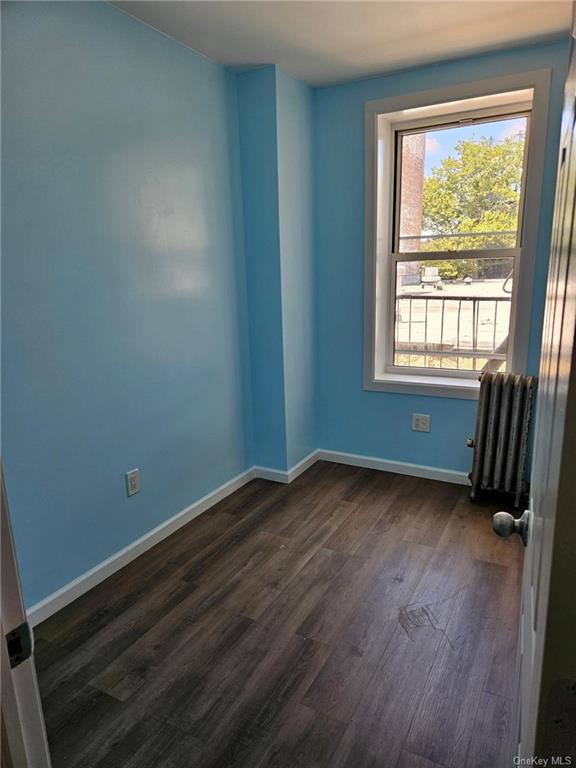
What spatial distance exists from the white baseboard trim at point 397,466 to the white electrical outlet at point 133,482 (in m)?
1.54

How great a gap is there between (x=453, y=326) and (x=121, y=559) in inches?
94.8

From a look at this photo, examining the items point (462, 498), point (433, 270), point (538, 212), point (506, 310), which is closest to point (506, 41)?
point (538, 212)

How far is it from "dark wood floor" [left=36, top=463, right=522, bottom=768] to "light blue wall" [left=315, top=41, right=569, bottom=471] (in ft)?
2.00

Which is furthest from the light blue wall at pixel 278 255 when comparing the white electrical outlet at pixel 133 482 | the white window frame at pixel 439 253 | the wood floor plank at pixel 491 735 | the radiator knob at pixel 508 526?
the radiator knob at pixel 508 526

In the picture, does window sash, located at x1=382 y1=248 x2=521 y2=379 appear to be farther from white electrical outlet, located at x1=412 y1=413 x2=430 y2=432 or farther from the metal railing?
white electrical outlet, located at x1=412 y1=413 x2=430 y2=432

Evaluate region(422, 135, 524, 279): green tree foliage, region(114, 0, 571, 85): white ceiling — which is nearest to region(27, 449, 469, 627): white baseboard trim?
region(422, 135, 524, 279): green tree foliage

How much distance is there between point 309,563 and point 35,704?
1.74 m

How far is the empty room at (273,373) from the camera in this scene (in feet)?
5.11

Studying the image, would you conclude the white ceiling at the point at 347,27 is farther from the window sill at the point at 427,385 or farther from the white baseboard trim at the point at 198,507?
the white baseboard trim at the point at 198,507

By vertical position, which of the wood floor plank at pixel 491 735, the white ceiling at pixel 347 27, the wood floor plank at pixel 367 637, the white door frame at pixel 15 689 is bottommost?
the wood floor plank at pixel 367 637

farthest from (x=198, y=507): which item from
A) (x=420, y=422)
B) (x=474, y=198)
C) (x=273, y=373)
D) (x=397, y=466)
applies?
(x=474, y=198)

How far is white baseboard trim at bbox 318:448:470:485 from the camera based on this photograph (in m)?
3.11

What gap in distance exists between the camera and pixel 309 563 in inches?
91.0

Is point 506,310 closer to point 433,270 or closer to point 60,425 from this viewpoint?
A: point 433,270
